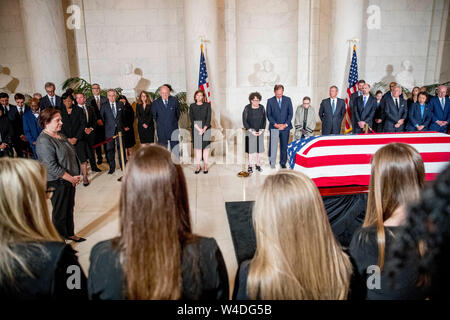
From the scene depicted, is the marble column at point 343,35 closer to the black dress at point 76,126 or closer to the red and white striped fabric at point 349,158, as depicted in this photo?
the red and white striped fabric at point 349,158

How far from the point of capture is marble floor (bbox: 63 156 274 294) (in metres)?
3.90

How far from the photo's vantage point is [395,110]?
7168mm

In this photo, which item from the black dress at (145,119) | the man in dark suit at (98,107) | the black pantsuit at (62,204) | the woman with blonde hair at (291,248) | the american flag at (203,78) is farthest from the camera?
the american flag at (203,78)

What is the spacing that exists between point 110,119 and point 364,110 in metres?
5.47

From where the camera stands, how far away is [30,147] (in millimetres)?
7039

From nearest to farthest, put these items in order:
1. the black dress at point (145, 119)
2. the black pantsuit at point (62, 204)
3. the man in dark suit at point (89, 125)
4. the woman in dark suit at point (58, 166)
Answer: the woman in dark suit at point (58, 166) → the black pantsuit at point (62, 204) → the man in dark suit at point (89, 125) → the black dress at point (145, 119)

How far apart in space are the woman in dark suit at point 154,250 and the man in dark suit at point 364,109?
6718mm

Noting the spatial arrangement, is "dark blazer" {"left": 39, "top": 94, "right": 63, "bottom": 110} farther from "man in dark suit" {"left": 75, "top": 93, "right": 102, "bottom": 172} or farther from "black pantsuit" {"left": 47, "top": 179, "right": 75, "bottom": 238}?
"black pantsuit" {"left": 47, "top": 179, "right": 75, "bottom": 238}

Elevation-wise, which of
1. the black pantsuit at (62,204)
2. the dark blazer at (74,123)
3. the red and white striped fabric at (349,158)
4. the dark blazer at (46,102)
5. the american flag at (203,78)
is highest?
the american flag at (203,78)

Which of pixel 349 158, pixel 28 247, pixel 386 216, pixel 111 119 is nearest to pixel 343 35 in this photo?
pixel 349 158

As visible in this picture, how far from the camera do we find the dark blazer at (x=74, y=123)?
5891 millimetres

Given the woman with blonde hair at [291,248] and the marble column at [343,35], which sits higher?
the marble column at [343,35]

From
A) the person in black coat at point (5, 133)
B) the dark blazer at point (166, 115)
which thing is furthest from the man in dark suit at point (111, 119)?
Answer: the person in black coat at point (5, 133)

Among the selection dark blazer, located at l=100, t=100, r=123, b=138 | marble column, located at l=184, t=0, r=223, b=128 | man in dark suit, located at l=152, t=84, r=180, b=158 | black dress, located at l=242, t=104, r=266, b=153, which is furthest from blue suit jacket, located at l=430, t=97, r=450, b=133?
dark blazer, located at l=100, t=100, r=123, b=138
